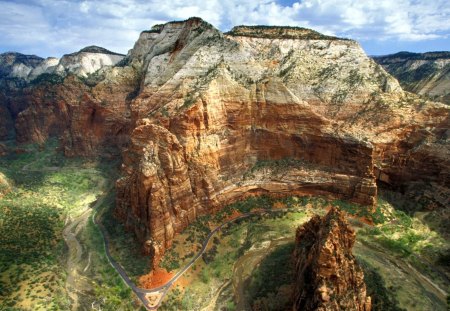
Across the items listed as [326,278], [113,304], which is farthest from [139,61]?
[326,278]

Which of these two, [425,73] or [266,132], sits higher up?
[425,73]

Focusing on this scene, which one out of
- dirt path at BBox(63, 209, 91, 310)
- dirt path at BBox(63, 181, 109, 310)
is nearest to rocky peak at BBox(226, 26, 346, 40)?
dirt path at BBox(63, 181, 109, 310)

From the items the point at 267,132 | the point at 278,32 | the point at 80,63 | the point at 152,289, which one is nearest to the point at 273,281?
the point at 152,289

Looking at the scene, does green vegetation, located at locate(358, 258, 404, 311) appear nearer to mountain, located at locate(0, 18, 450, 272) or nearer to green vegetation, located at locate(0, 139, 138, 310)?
mountain, located at locate(0, 18, 450, 272)

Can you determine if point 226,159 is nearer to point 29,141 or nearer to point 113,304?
point 113,304

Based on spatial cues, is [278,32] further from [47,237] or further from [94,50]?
[94,50]
